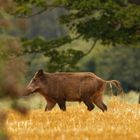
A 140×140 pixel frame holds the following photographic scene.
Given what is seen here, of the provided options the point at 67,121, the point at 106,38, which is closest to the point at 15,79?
the point at 67,121

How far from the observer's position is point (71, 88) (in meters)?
17.4

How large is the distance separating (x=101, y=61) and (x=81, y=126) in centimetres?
6605

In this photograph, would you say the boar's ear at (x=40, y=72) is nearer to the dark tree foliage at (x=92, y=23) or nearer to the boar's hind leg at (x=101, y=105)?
the boar's hind leg at (x=101, y=105)

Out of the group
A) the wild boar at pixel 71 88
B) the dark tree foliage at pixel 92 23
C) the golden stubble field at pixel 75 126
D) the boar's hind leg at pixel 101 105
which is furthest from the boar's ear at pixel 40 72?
the dark tree foliage at pixel 92 23

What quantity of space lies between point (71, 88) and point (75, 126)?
16.7 feet

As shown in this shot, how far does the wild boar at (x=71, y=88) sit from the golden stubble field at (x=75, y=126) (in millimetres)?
1833

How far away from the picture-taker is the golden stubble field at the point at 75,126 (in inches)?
416

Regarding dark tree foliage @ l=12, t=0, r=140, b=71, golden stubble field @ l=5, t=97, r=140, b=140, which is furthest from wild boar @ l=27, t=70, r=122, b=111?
dark tree foliage @ l=12, t=0, r=140, b=71

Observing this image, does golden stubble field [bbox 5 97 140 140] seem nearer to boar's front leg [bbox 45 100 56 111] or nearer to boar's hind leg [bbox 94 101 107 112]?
boar's front leg [bbox 45 100 56 111]

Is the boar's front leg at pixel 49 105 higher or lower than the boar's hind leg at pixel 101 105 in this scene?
lower

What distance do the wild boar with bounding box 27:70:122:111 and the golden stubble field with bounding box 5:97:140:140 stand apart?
183 centimetres

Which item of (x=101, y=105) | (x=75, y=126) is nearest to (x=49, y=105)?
(x=101, y=105)

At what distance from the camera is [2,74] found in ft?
24.7

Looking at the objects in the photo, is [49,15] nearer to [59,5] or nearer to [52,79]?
[59,5]
